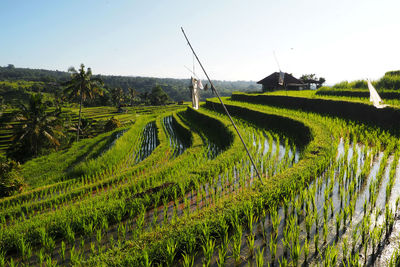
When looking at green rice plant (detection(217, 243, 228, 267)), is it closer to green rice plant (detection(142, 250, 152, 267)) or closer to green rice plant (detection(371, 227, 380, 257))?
green rice plant (detection(142, 250, 152, 267))

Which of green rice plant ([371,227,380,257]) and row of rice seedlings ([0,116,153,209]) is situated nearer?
green rice plant ([371,227,380,257])

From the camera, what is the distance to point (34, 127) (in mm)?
19406

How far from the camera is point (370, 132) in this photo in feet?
32.4

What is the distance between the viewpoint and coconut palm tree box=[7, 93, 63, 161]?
1922 centimetres

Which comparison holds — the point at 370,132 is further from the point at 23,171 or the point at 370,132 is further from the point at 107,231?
the point at 23,171

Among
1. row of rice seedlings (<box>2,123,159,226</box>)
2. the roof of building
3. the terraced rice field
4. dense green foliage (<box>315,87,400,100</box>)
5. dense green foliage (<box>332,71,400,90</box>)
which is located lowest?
row of rice seedlings (<box>2,123,159,226</box>)

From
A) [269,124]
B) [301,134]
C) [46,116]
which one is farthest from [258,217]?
[46,116]

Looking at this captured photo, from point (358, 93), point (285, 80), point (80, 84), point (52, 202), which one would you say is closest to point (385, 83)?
point (358, 93)

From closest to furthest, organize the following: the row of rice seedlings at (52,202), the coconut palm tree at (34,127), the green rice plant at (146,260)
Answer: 1. the green rice plant at (146,260)
2. the row of rice seedlings at (52,202)
3. the coconut palm tree at (34,127)

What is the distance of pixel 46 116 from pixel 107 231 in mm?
19486

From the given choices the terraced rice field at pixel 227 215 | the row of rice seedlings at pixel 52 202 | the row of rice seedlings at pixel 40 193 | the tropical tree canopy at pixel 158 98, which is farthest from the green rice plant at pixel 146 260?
the tropical tree canopy at pixel 158 98

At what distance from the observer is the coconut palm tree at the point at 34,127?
19219mm

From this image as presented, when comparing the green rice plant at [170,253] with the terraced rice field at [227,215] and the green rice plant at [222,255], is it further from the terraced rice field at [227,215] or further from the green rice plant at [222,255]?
the green rice plant at [222,255]

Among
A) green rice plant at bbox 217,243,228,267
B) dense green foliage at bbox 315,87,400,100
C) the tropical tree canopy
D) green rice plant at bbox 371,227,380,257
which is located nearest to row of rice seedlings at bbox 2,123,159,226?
green rice plant at bbox 217,243,228,267
